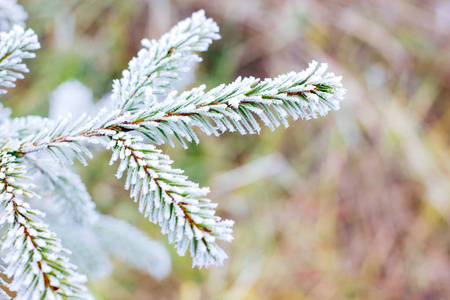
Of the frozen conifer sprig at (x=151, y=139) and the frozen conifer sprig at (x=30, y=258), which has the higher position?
the frozen conifer sprig at (x=151, y=139)

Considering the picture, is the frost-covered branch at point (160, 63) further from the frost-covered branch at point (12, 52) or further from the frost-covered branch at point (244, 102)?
the frost-covered branch at point (12, 52)

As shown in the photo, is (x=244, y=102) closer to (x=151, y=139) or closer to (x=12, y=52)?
(x=151, y=139)

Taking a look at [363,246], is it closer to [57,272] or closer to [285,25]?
[285,25]

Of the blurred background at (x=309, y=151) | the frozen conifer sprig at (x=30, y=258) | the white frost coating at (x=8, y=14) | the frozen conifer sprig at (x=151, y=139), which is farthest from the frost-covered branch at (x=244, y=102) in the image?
the blurred background at (x=309, y=151)

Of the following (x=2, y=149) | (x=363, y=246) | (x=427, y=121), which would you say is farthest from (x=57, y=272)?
(x=427, y=121)

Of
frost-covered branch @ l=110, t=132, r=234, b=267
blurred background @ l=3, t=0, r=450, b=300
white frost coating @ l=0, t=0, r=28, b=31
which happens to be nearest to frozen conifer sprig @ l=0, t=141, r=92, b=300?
frost-covered branch @ l=110, t=132, r=234, b=267

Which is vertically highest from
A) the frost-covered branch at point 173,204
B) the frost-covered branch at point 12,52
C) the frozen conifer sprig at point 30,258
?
the frost-covered branch at point 12,52

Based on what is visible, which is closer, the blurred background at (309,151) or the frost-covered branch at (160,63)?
the frost-covered branch at (160,63)
